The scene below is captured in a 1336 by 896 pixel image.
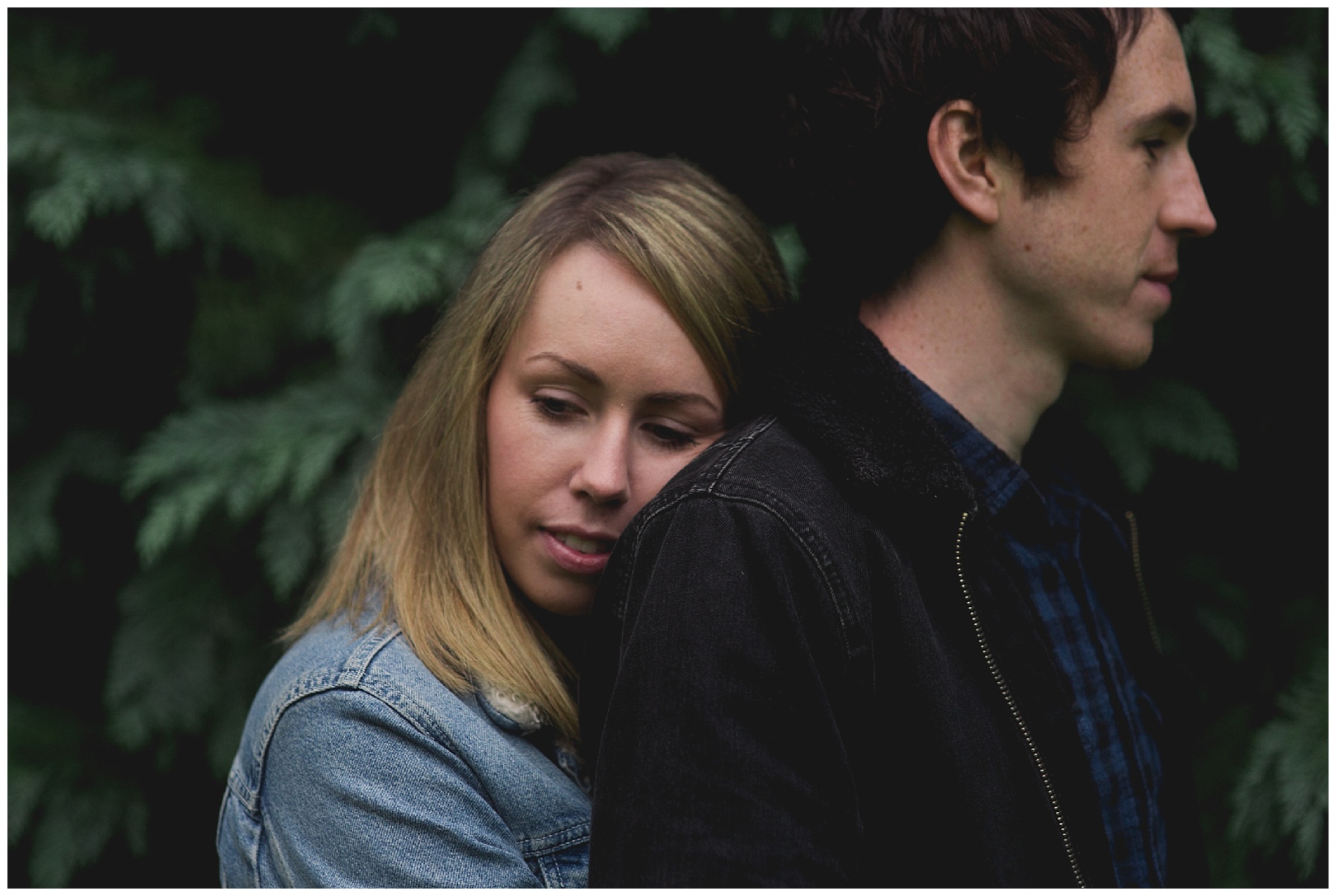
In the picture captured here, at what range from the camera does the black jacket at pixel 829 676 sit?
3.91ft

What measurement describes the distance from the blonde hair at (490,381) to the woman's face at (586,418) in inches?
1.7

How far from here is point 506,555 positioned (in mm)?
1731

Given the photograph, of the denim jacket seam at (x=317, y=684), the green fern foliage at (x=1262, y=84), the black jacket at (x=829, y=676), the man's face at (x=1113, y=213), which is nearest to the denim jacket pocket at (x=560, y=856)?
the black jacket at (x=829, y=676)

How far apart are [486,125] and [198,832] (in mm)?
→ 2180

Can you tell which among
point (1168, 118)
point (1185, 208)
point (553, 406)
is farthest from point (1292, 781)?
point (553, 406)

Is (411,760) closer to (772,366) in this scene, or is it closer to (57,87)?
(772,366)

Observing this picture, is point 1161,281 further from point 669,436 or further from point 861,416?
point 669,436

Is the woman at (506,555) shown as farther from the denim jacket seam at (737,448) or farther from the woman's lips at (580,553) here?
the denim jacket seam at (737,448)

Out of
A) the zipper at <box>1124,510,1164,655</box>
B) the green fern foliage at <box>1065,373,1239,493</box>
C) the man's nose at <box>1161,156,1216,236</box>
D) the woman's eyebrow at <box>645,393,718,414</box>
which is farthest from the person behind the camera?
the green fern foliage at <box>1065,373,1239,493</box>

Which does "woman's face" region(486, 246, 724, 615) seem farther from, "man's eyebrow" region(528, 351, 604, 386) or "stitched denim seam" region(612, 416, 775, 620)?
"stitched denim seam" region(612, 416, 775, 620)

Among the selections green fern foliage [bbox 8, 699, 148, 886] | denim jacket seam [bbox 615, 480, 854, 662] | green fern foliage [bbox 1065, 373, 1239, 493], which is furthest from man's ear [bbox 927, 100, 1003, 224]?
green fern foliage [bbox 8, 699, 148, 886]

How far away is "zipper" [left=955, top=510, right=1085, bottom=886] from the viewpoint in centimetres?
140

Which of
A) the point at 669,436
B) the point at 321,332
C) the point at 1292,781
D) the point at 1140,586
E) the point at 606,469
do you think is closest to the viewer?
the point at 606,469

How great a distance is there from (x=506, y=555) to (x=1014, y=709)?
83 cm
